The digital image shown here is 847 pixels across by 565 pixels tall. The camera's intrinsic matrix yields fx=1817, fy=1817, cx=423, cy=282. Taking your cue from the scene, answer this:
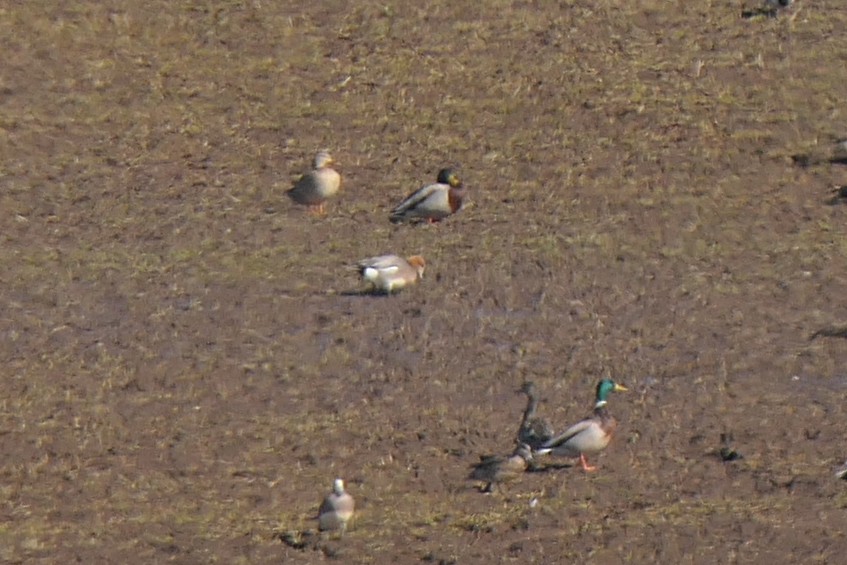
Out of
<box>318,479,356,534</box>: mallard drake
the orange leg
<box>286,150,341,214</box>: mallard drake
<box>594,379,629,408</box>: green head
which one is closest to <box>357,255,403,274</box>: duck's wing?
<box>286,150,341,214</box>: mallard drake

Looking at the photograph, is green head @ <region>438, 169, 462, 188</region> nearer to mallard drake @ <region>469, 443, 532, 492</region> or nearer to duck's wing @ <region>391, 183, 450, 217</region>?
duck's wing @ <region>391, 183, 450, 217</region>

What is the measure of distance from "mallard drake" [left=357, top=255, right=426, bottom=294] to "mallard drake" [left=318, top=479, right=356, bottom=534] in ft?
10.5

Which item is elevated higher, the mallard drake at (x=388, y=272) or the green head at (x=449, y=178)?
the green head at (x=449, y=178)

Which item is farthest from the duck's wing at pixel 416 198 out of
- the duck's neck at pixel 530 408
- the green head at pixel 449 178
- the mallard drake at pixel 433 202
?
the duck's neck at pixel 530 408

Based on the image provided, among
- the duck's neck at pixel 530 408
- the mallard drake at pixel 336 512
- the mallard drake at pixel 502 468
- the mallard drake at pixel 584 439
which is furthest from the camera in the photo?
the duck's neck at pixel 530 408

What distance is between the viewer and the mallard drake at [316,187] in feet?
48.8

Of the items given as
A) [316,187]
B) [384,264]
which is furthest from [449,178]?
[384,264]

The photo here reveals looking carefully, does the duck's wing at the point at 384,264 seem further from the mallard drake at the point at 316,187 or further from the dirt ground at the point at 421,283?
the mallard drake at the point at 316,187

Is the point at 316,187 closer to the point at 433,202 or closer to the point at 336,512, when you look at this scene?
the point at 433,202

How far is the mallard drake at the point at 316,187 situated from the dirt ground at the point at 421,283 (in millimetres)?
196

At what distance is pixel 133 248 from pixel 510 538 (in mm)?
5451

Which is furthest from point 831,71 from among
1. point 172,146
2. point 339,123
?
point 172,146

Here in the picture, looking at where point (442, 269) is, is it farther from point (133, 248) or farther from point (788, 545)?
point (788, 545)

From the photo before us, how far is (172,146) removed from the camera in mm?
16031
